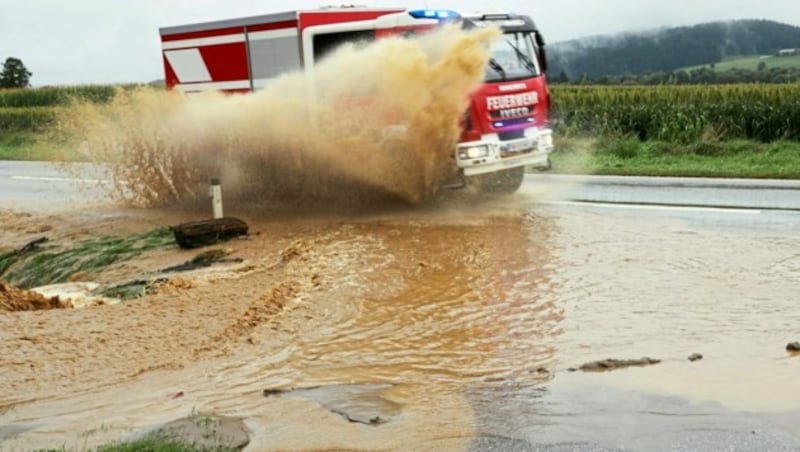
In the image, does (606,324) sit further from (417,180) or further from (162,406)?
(417,180)

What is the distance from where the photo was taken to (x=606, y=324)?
827cm

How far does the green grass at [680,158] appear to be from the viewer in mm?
18797

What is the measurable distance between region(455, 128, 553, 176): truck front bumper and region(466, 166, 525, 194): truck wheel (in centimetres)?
96

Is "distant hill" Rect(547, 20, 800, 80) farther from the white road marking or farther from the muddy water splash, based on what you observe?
the white road marking

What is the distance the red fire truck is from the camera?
45.3 ft

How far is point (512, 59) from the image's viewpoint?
14.6m

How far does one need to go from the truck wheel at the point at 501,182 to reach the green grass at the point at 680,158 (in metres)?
4.13

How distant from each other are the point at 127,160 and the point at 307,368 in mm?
10512

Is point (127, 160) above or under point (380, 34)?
under

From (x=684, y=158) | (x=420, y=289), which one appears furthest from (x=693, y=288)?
(x=684, y=158)

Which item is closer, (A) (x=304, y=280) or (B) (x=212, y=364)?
(B) (x=212, y=364)

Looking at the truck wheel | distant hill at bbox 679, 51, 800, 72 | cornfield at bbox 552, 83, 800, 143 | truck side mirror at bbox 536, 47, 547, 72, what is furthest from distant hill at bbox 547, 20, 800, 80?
truck side mirror at bbox 536, 47, 547, 72

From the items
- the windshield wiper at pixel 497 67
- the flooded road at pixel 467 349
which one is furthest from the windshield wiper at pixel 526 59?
the flooded road at pixel 467 349

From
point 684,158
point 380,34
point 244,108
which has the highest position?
point 380,34
